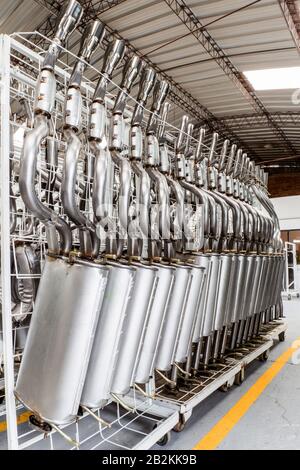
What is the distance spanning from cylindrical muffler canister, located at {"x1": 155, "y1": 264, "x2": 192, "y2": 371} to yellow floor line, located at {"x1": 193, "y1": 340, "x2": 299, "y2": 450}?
20.6 inches

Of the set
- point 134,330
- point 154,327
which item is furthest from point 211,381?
point 134,330

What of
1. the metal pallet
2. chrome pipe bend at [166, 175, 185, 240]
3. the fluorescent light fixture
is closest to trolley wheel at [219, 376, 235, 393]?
the metal pallet

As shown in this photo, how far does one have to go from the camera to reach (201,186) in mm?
2844

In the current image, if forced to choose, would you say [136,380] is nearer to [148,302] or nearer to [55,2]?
[148,302]

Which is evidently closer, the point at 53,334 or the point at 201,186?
the point at 53,334

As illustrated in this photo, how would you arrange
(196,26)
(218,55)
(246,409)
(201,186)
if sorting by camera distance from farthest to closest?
1. (218,55)
2. (196,26)
3. (201,186)
4. (246,409)

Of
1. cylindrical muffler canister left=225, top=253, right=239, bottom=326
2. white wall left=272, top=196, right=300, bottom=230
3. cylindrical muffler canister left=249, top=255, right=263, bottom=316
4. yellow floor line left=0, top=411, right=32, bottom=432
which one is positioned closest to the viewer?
yellow floor line left=0, top=411, right=32, bottom=432

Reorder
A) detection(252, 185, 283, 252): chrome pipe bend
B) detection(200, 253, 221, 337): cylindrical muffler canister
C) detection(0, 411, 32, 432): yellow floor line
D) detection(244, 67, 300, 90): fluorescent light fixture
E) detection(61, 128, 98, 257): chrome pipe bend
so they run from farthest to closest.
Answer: detection(244, 67, 300, 90): fluorescent light fixture
detection(252, 185, 283, 252): chrome pipe bend
detection(200, 253, 221, 337): cylindrical muffler canister
detection(0, 411, 32, 432): yellow floor line
detection(61, 128, 98, 257): chrome pipe bend

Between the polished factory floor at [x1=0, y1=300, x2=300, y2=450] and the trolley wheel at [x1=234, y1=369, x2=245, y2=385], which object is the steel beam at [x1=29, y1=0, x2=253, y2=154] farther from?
the polished factory floor at [x1=0, y1=300, x2=300, y2=450]

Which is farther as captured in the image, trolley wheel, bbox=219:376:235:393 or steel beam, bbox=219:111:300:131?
steel beam, bbox=219:111:300:131

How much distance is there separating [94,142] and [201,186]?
129cm

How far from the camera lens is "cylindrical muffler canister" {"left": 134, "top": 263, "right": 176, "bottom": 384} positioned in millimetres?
1817

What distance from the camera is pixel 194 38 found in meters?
6.14

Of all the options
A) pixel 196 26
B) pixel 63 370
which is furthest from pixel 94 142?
pixel 196 26
